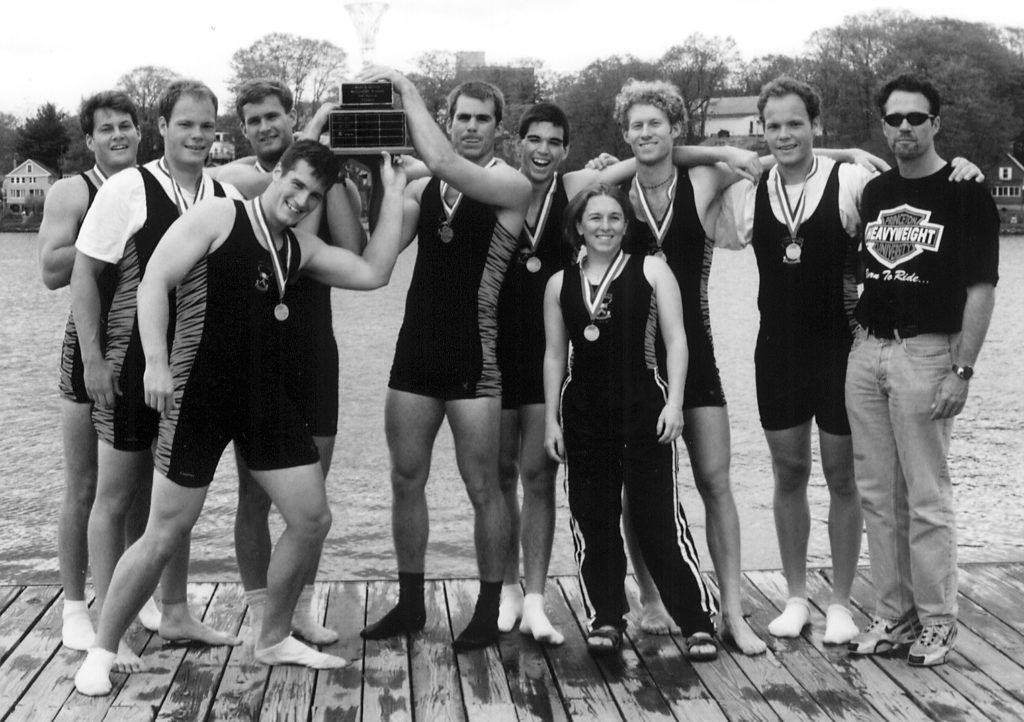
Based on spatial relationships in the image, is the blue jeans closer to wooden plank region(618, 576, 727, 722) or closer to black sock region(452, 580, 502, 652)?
wooden plank region(618, 576, 727, 722)

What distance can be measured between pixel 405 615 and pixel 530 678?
74cm

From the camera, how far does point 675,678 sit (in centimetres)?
473

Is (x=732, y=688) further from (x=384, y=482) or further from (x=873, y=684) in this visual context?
(x=384, y=482)

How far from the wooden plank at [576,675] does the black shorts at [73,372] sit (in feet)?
6.95

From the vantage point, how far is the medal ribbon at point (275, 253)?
4613 millimetres

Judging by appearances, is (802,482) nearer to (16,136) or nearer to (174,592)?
(174,592)

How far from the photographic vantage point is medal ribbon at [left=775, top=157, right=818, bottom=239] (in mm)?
5078

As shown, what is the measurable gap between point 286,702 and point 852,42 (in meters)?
87.6

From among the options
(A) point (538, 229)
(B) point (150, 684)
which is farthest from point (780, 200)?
(B) point (150, 684)

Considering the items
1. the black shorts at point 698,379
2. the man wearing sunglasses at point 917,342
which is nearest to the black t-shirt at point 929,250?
A: the man wearing sunglasses at point 917,342

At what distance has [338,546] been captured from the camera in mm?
10070

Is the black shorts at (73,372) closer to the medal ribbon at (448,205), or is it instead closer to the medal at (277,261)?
the medal at (277,261)

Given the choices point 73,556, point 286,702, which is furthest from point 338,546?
point 286,702

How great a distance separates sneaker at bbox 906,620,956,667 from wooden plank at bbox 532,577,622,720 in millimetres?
1212
